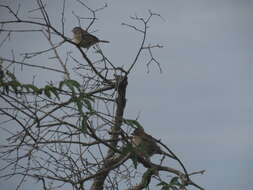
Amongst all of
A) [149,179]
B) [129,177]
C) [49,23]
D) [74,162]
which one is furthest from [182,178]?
[49,23]

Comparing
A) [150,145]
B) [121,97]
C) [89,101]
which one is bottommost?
[89,101]

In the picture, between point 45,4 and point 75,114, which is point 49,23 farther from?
point 75,114

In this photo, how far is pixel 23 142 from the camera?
2045 mm

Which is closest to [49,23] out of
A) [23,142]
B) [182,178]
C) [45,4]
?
[45,4]

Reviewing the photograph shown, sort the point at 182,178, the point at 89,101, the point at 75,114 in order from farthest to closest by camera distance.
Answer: the point at 182,178 → the point at 75,114 → the point at 89,101

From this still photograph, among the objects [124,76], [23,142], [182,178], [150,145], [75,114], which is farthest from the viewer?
[124,76]

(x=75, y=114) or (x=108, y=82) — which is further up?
(x=108, y=82)

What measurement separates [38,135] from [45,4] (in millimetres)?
904

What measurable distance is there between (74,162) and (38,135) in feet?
1.42

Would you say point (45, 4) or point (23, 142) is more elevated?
point (45, 4)

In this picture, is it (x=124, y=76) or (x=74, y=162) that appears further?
(x=124, y=76)

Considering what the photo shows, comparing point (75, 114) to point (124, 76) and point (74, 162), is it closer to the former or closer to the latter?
point (74, 162)

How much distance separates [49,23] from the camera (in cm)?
251

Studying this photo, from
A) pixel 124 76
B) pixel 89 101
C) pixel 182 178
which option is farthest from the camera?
pixel 124 76
